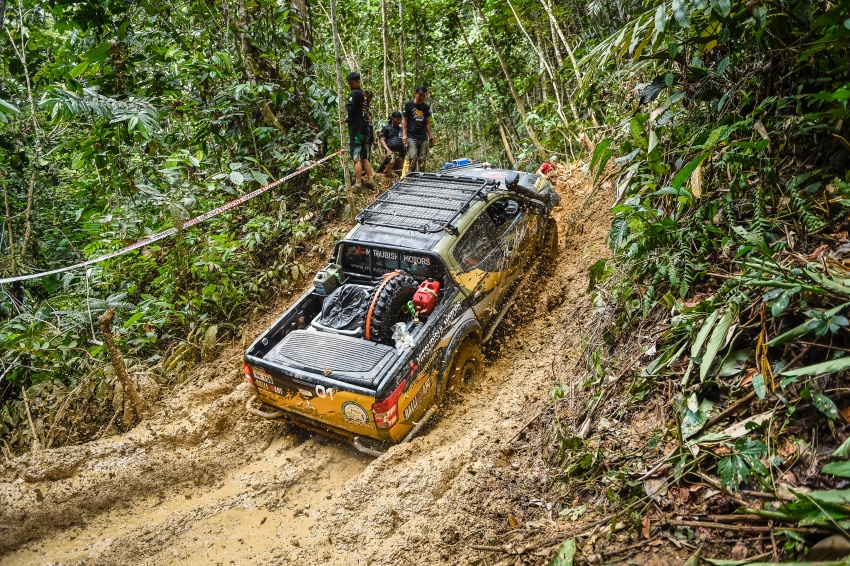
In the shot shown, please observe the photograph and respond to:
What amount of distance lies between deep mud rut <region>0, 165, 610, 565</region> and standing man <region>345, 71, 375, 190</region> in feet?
12.8

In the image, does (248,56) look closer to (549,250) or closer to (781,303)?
(549,250)

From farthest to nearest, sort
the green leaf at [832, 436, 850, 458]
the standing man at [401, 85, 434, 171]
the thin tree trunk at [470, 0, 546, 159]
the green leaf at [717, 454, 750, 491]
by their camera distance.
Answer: the thin tree trunk at [470, 0, 546, 159]
the standing man at [401, 85, 434, 171]
the green leaf at [717, 454, 750, 491]
the green leaf at [832, 436, 850, 458]

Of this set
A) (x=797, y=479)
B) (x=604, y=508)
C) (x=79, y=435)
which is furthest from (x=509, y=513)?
(x=79, y=435)

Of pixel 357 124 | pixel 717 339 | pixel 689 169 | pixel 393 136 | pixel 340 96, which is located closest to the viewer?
pixel 717 339

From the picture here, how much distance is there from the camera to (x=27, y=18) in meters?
6.73

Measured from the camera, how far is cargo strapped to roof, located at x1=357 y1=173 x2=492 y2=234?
552 centimetres

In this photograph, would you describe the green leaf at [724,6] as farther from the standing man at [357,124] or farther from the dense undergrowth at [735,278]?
the standing man at [357,124]

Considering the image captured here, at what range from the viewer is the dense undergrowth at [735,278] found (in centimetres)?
250

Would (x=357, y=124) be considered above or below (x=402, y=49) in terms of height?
below

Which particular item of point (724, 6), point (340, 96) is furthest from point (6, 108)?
point (340, 96)

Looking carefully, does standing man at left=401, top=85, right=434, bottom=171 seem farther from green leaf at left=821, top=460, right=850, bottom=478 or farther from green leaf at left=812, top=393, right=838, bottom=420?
green leaf at left=821, top=460, right=850, bottom=478

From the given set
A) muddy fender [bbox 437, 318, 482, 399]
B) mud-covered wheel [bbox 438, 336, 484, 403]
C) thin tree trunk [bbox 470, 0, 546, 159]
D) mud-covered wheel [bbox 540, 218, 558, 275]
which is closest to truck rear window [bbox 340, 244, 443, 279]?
muddy fender [bbox 437, 318, 482, 399]

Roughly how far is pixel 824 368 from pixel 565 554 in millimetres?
1443

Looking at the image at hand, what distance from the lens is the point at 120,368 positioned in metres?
5.04
